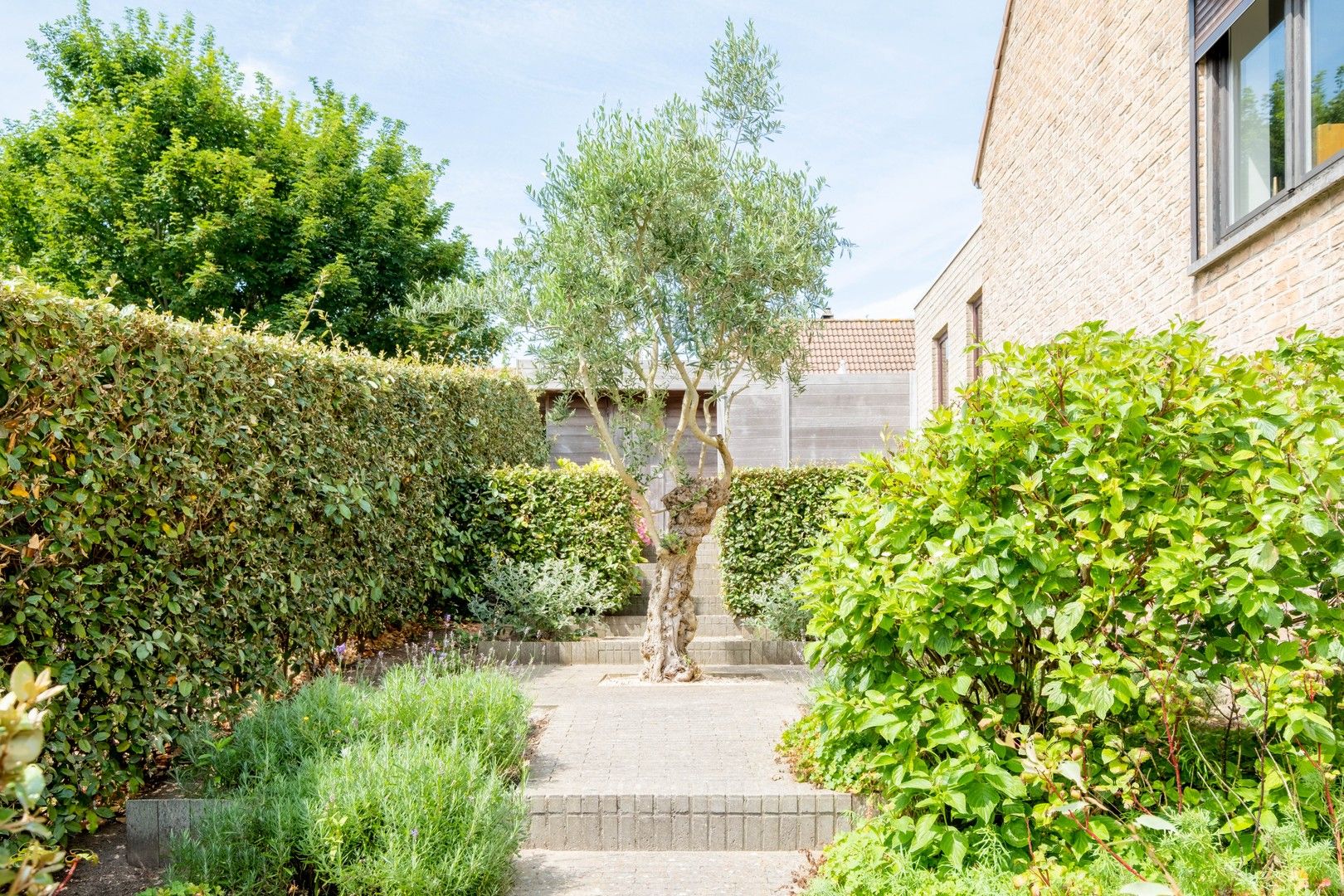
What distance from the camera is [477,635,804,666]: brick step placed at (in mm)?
8375

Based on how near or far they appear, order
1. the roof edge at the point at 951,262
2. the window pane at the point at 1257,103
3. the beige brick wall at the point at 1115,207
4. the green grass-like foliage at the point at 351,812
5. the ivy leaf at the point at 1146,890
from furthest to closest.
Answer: the roof edge at the point at 951,262, the window pane at the point at 1257,103, the beige brick wall at the point at 1115,207, the green grass-like foliage at the point at 351,812, the ivy leaf at the point at 1146,890

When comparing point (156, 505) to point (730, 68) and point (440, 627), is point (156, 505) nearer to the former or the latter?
point (440, 627)

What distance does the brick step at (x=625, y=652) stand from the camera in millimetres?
8375

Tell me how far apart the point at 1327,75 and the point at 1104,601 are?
11.7ft

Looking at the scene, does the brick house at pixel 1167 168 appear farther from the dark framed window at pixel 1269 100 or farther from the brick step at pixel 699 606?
the brick step at pixel 699 606

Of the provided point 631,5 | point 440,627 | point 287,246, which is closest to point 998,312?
point 631,5

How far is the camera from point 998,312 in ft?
36.2

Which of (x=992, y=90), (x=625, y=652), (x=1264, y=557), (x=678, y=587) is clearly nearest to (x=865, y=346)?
(x=992, y=90)

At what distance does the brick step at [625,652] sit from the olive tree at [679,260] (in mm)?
782

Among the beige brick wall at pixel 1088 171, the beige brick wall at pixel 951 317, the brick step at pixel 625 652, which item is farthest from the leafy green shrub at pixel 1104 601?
the beige brick wall at pixel 951 317

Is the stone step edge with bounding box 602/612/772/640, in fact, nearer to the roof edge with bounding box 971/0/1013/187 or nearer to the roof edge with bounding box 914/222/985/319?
the roof edge with bounding box 914/222/985/319

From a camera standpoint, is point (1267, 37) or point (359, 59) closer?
point (1267, 37)

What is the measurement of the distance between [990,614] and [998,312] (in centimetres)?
818

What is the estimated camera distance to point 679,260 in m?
7.11
